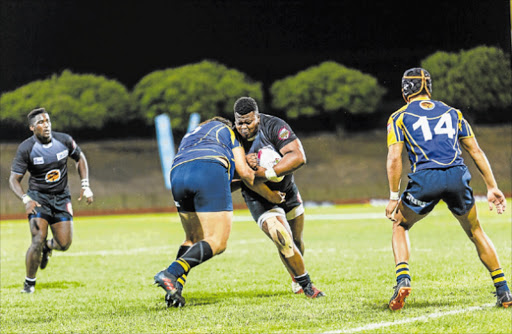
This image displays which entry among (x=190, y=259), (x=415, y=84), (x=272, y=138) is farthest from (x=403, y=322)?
(x=272, y=138)

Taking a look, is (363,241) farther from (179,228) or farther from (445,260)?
(179,228)

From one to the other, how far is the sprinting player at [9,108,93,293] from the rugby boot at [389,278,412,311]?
543 centimetres

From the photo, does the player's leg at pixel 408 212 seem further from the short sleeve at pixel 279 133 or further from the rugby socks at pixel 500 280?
the short sleeve at pixel 279 133

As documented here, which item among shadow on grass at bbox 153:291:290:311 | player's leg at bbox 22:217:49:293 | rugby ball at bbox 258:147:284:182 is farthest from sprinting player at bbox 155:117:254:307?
player's leg at bbox 22:217:49:293

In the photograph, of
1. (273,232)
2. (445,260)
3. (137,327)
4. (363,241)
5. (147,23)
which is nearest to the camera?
(137,327)

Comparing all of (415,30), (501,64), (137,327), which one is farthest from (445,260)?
(501,64)

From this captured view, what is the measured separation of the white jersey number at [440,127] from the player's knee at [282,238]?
207cm

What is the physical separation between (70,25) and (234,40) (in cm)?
1241

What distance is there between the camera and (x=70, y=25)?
168ft

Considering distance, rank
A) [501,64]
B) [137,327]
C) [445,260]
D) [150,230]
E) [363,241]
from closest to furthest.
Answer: [137,327] → [445,260] → [363,241] → [150,230] → [501,64]

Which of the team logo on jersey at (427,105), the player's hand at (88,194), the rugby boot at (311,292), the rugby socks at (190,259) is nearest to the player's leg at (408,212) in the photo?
the team logo on jersey at (427,105)

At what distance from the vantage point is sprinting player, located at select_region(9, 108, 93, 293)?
10125 mm

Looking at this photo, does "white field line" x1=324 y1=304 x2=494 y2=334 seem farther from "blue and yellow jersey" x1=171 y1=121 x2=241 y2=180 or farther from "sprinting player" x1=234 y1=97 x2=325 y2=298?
"blue and yellow jersey" x1=171 y1=121 x2=241 y2=180

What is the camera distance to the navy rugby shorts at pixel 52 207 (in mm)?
10258
